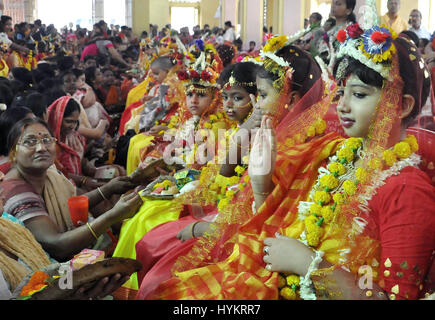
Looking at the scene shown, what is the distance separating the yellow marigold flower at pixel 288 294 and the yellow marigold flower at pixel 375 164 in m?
0.44

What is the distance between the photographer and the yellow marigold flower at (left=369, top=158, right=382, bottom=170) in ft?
5.10

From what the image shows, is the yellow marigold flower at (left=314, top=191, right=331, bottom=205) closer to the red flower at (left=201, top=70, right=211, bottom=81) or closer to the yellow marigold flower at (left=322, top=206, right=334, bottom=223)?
the yellow marigold flower at (left=322, top=206, right=334, bottom=223)

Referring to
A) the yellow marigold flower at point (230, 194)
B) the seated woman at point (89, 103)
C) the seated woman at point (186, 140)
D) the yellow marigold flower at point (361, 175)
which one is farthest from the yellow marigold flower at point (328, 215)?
the seated woman at point (89, 103)

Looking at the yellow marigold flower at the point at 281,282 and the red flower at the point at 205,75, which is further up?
the red flower at the point at 205,75

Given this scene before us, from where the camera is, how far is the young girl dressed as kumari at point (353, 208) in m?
1.41

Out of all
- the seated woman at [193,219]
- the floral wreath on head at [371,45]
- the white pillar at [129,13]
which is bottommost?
the seated woman at [193,219]

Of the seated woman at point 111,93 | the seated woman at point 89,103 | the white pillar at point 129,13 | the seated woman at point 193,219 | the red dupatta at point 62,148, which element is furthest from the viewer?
the white pillar at point 129,13

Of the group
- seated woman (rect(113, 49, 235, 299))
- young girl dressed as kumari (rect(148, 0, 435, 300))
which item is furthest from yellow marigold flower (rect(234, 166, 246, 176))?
young girl dressed as kumari (rect(148, 0, 435, 300))

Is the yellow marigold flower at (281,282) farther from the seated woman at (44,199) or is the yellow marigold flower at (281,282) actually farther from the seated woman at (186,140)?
the seated woman at (44,199)

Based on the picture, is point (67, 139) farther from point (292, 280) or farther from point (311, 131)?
point (292, 280)

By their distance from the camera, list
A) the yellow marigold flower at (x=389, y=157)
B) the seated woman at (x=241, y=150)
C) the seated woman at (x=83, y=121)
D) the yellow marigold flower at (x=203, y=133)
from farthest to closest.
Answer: the seated woman at (x=83, y=121) → the yellow marigold flower at (x=203, y=133) → the seated woman at (x=241, y=150) → the yellow marigold flower at (x=389, y=157)

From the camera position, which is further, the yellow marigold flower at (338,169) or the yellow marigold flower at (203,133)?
the yellow marigold flower at (203,133)
